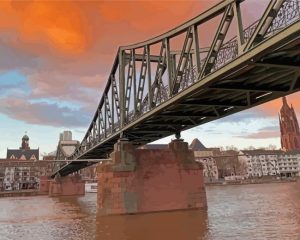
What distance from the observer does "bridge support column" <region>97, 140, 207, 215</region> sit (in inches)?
1130

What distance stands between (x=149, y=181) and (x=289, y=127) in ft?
561

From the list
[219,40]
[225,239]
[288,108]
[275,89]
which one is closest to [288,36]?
[219,40]

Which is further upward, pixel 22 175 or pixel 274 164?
pixel 274 164


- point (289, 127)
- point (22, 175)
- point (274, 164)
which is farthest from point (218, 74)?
point (289, 127)

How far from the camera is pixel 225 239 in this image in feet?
56.4

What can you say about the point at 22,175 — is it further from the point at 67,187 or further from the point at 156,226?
the point at 156,226

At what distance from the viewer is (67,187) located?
9406 centimetres

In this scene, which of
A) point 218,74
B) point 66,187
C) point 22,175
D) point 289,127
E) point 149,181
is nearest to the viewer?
point 218,74

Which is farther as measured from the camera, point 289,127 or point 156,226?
point 289,127

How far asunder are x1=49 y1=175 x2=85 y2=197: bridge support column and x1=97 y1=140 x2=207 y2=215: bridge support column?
64899mm

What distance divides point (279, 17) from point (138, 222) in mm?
17185

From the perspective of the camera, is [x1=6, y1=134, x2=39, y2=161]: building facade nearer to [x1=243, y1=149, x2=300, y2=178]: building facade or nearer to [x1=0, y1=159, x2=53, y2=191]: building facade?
[x1=0, y1=159, x2=53, y2=191]: building facade

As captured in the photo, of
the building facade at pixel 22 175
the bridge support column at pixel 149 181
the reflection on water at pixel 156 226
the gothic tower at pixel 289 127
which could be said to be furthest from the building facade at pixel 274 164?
the reflection on water at pixel 156 226

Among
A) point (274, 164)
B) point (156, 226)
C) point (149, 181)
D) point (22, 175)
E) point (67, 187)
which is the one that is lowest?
point (156, 226)
